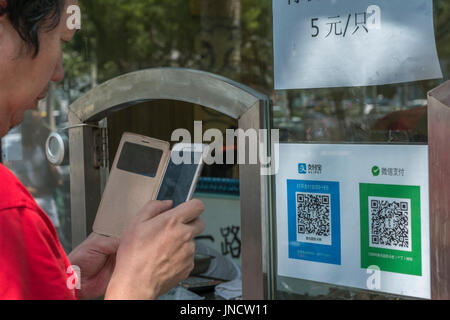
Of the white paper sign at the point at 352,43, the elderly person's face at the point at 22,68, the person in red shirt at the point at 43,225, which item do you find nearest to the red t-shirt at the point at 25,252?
the person in red shirt at the point at 43,225

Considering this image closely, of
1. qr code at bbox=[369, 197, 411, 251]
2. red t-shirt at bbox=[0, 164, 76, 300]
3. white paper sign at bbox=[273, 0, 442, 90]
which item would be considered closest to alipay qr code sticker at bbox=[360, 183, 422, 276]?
qr code at bbox=[369, 197, 411, 251]

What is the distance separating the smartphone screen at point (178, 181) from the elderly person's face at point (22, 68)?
38cm

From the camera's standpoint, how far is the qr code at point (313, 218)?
60.1 inches

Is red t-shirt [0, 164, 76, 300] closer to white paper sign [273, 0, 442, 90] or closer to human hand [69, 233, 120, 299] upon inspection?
human hand [69, 233, 120, 299]

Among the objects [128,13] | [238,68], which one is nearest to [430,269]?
[238,68]

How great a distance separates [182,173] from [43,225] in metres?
0.46

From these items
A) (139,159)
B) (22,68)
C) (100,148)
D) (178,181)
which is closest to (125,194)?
(139,159)

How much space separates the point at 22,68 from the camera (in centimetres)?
104

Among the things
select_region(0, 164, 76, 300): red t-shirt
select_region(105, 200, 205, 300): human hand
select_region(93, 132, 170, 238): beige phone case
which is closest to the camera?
select_region(0, 164, 76, 300): red t-shirt

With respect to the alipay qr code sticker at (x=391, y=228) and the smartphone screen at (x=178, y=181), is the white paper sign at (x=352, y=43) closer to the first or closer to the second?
the alipay qr code sticker at (x=391, y=228)

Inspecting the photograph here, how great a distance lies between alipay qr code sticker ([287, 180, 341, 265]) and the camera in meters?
1.51

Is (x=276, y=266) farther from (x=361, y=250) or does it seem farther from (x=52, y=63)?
(x=52, y=63)

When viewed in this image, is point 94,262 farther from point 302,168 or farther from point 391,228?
point 391,228
